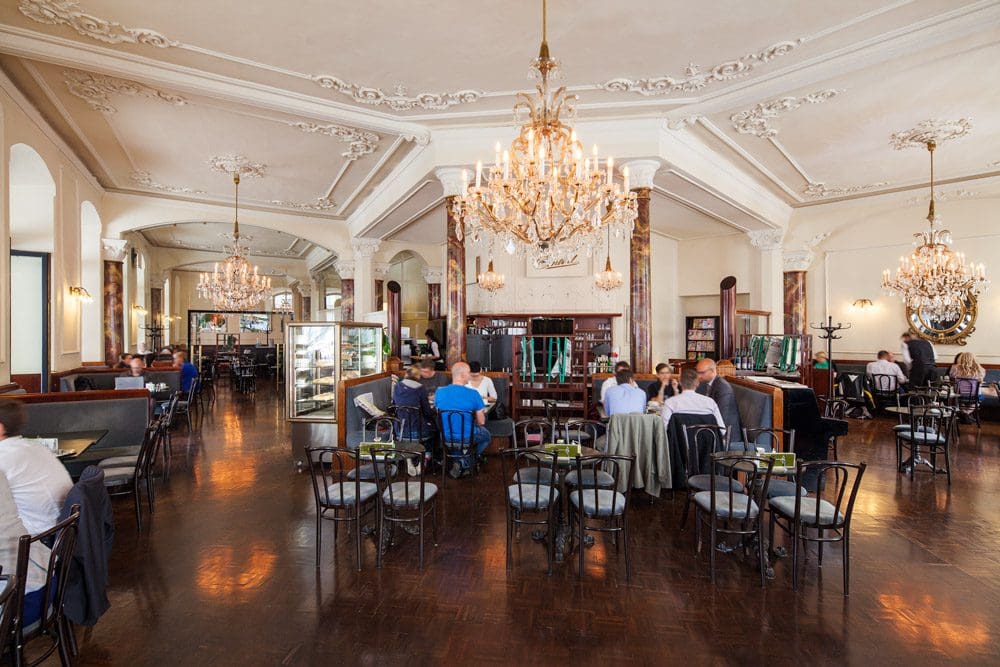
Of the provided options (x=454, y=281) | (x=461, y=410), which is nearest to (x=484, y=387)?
(x=461, y=410)

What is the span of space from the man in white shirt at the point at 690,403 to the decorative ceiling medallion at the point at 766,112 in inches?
150

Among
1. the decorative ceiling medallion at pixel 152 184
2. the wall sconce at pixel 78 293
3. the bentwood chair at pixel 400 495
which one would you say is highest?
the decorative ceiling medallion at pixel 152 184

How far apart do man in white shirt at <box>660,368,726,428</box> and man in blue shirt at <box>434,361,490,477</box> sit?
188cm

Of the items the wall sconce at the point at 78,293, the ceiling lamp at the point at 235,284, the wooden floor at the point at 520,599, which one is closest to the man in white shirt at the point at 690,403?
the wooden floor at the point at 520,599

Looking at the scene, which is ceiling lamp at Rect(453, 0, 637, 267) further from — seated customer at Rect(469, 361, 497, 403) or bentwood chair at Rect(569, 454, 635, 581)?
seated customer at Rect(469, 361, 497, 403)

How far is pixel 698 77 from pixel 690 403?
359 centimetres

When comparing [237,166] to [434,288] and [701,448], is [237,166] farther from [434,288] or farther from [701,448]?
[701,448]

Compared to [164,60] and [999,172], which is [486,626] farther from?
[999,172]

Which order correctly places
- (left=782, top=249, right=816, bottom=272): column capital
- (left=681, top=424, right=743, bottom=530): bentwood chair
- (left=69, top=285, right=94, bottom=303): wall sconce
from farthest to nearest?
1. (left=782, top=249, right=816, bottom=272): column capital
2. (left=69, top=285, right=94, bottom=303): wall sconce
3. (left=681, top=424, right=743, bottom=530): bentwood chair

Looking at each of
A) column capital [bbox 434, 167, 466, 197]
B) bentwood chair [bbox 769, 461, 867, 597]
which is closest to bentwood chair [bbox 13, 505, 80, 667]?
bentwood chair [bbox 769, 461, 867, 597]

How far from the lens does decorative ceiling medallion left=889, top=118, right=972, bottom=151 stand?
6.70 m

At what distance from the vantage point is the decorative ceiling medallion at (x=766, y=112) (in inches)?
235

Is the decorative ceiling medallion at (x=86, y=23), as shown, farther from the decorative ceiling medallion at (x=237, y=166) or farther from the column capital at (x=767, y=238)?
the column capital at (x=767, y=238)

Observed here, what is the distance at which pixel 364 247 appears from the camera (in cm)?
1181
